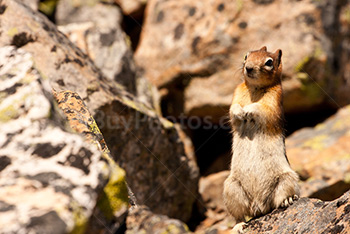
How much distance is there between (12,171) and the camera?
4.45 meters

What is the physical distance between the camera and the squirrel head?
26.3ft

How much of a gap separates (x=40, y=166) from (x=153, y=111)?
22.6 feet

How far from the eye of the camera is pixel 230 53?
14.4m

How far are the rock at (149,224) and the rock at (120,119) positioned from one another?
2464 millimetres

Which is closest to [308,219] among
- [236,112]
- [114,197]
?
[236,112]

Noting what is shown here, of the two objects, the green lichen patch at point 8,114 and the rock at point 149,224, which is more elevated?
the green lichen patch at point 8,114

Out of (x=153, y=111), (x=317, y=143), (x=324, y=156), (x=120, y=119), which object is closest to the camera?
(x=120, y=119)

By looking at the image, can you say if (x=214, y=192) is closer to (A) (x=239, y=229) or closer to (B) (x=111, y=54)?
(B) (x=111, y=54)

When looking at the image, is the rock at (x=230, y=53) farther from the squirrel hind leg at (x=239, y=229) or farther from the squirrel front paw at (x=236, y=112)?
the squirrel hind leg at (x=239, y=229)

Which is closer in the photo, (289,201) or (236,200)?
(289,201)

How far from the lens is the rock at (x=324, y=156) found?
1113 centimetres

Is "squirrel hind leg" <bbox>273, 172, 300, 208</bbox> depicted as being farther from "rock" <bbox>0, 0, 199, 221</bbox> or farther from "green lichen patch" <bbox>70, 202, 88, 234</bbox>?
"green lichen patch" <bbox>70, 202, 88, 234</bbox>

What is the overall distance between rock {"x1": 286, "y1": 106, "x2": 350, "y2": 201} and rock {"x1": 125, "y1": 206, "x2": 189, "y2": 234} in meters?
4.60

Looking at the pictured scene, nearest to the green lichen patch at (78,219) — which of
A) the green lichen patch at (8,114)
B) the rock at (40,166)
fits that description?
the rock at (40,166)
